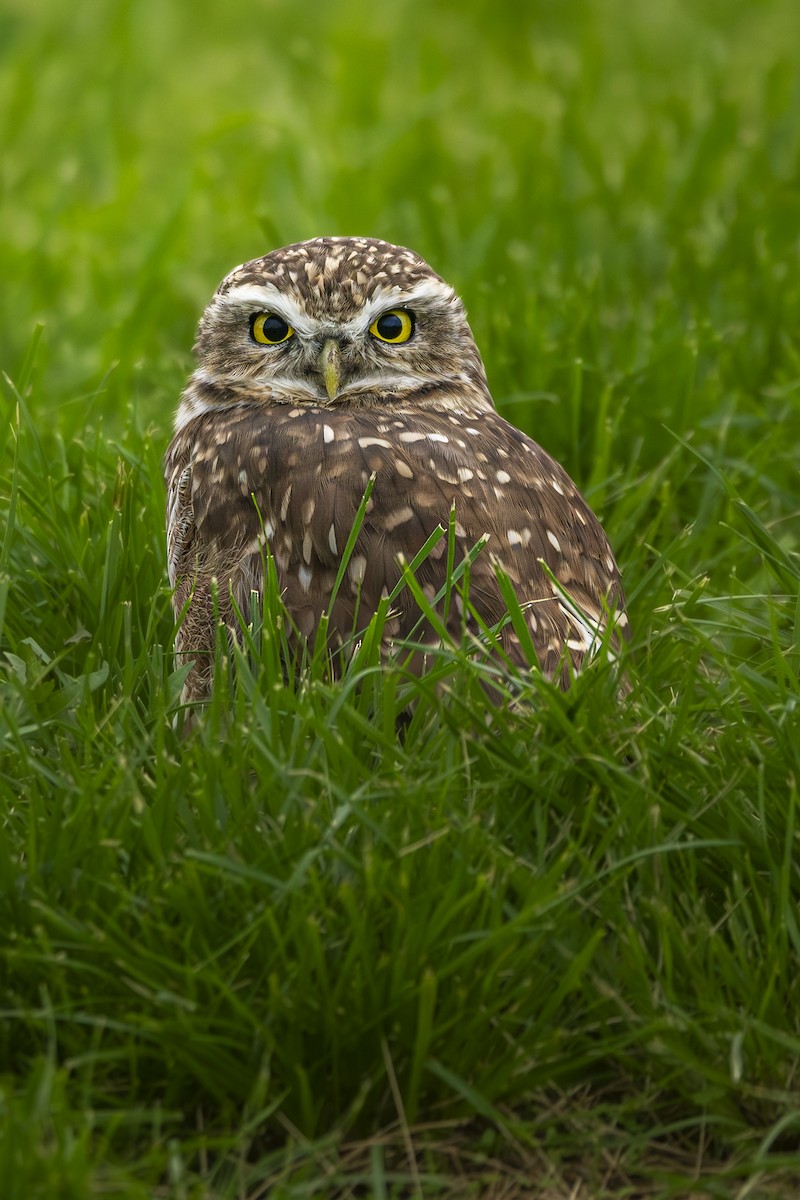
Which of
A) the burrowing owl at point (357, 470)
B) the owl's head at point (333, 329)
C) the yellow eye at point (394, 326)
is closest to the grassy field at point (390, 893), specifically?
the burrowing owl at point (357, 470)

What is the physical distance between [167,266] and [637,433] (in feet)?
7.10

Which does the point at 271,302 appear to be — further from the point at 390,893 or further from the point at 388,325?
the point at 390,893

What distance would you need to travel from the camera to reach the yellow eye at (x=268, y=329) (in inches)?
136

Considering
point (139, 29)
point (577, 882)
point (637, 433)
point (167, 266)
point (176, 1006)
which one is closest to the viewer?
point (176, 1006)

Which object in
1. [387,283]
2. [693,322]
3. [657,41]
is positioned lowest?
[693,322]

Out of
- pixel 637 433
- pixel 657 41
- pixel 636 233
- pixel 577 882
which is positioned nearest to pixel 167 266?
pixel 636 233

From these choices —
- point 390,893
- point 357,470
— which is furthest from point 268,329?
point 390,893

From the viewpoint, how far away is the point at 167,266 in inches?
221

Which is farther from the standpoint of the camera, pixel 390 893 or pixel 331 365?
pixel 331 365

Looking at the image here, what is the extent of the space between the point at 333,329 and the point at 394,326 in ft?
0.55

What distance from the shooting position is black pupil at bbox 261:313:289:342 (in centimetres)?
346

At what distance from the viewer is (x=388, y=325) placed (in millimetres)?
3482

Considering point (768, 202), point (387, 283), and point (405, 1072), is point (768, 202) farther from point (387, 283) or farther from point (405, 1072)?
point (405, 1072)

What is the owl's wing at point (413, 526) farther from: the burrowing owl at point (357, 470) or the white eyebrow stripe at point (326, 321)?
the white eyebrow stripe at point (326, 321)
